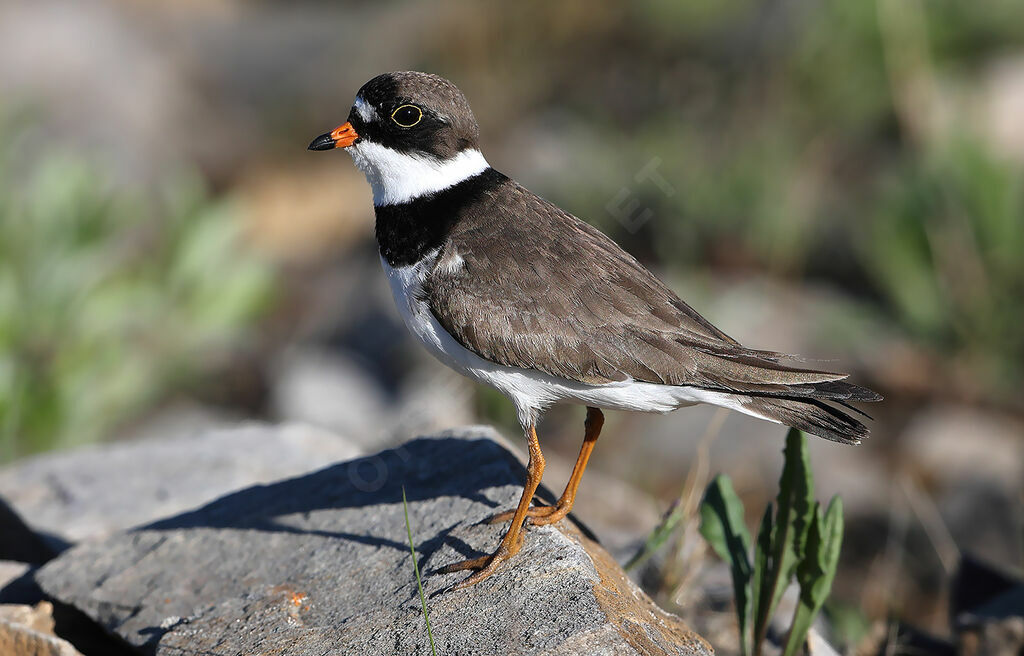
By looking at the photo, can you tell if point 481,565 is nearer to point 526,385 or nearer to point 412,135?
point 526,385

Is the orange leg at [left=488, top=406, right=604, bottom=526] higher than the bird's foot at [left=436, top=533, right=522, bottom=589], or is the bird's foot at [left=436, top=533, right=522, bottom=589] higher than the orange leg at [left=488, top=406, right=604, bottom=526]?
the orange leg at [left=488, top=406, right=604, bottom=526]

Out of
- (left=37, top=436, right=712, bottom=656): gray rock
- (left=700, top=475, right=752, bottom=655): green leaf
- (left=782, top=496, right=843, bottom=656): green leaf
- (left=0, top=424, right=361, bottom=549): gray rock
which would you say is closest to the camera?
(left=37, top=436, right=712, bottom=656): gray rock

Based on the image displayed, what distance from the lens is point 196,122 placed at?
1617cm

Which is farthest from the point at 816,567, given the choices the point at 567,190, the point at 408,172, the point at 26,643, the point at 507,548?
the point at 567,190

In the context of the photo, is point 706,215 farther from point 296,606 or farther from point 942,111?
point 296,606

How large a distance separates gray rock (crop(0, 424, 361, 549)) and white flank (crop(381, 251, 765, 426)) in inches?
73.6

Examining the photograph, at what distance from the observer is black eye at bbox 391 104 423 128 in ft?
15.1

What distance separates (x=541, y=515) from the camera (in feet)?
14.4

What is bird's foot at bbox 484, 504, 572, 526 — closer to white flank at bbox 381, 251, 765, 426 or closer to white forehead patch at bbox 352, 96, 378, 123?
white flank at bbox 381, 251, 765, 426

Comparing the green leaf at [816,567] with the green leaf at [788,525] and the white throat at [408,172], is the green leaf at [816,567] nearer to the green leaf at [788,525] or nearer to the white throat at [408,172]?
the green leaf at [788,525]

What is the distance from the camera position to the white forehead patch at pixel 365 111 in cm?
464

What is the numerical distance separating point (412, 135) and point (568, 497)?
63.4 inches

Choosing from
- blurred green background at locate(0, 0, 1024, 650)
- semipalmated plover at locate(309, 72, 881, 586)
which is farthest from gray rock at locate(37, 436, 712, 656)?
blurred green background at locate(0, 0, 1024, 650)

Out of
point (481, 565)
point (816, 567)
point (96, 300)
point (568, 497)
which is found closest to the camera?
point (481, 565)
